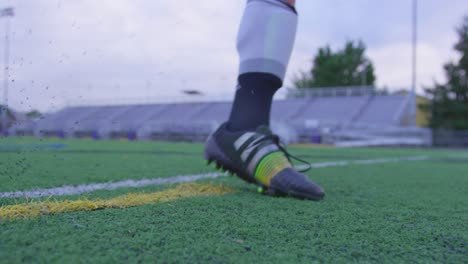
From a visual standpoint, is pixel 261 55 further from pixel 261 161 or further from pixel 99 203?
pixel 99 203

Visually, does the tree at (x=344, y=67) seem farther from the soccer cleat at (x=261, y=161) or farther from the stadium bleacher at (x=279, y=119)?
the soccer cleat at (x=261, y=161)

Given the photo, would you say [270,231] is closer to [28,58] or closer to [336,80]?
[28,58]

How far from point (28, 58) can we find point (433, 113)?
69.7 feet

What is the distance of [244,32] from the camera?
5.54ft

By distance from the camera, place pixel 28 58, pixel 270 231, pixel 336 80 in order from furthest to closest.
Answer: pixel 336 80 < pixel 28 58 < pixel 270 231

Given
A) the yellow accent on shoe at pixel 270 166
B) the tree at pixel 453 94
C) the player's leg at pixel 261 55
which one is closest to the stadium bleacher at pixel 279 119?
the tree at pixel 453 94

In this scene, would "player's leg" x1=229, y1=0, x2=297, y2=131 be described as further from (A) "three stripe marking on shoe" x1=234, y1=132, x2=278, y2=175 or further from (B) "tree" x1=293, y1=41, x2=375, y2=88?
(B) "tree" x1=293, y1=41, x2=375, y2=88

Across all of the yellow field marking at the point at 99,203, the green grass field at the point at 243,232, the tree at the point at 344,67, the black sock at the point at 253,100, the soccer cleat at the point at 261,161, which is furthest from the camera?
the tree at the point at 344,67

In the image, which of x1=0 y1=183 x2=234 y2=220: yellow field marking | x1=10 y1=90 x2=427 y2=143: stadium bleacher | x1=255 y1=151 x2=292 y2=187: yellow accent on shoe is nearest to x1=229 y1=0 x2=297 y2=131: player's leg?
x1=255 y1=151 x2=292 y2=187: yellow accent on shoe

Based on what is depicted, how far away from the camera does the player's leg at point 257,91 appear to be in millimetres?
1598

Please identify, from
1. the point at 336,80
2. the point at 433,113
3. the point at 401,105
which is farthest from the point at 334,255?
the point at 336,80

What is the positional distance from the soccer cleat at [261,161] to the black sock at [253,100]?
51 millimetres

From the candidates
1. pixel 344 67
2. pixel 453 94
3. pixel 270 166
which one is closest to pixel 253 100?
pixel 270 166

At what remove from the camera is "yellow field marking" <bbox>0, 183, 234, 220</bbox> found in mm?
975
